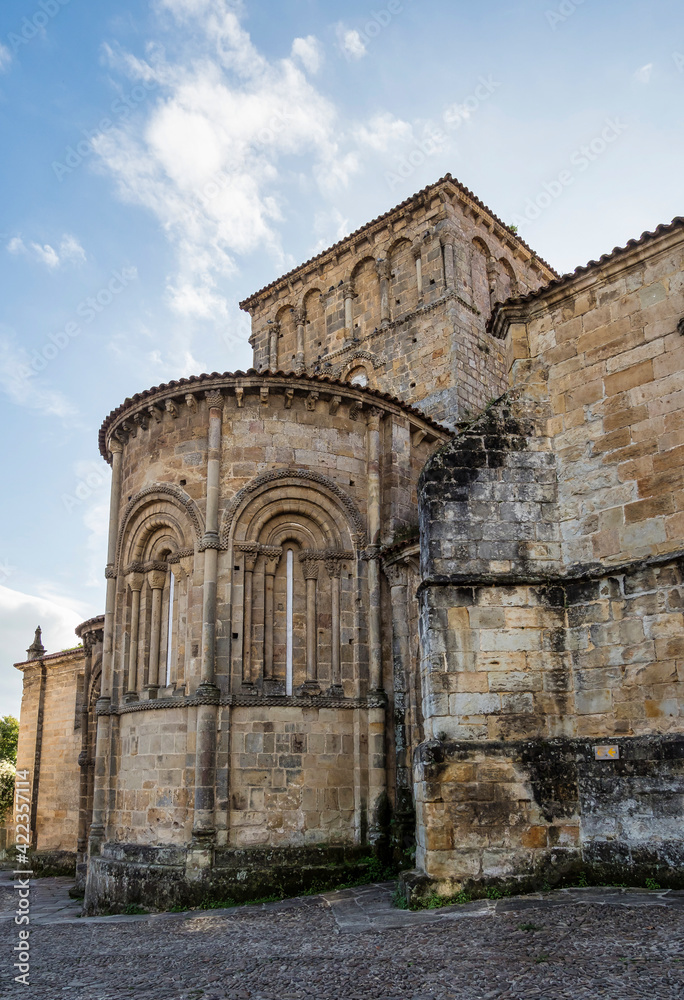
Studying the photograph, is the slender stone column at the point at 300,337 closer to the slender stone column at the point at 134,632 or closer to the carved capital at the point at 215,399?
the carved capital at the point at 215,399

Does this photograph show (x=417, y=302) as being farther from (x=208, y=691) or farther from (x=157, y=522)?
(x=208, y=691)

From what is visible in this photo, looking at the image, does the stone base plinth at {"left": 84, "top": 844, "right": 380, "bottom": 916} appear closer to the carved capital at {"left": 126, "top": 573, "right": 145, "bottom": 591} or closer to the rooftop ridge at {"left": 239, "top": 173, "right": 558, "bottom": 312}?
the carved capital at {"left": 126, "top": 573, "right": 145, "bottom": 591}

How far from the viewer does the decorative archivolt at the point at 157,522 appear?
12.5 m

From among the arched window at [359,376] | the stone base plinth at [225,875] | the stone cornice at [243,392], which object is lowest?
the stone base plinth at [225,875]

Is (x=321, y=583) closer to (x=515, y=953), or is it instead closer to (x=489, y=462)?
(x=489, y=462)

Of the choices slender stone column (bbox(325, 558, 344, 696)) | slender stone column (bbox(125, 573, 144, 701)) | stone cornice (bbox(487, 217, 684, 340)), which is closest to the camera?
stone cornice (bbox(487, 217, 684, 340))

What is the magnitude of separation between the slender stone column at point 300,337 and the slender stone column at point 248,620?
1025 cm

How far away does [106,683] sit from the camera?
523 inches

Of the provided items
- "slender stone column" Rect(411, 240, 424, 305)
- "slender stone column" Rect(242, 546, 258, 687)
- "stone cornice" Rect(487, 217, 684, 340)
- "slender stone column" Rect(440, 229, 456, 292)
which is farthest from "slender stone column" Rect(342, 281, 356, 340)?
"stone cornice" Rect(487, 217, 684, 340)

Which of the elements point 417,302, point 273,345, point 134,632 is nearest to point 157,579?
point 134,632

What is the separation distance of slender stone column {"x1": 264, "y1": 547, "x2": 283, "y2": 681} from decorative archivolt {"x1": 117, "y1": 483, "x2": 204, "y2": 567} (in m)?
1.13

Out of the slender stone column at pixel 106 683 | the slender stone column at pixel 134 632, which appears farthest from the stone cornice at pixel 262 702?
the slender stone column at pixel 106 683

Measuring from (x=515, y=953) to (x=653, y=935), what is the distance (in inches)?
41.7

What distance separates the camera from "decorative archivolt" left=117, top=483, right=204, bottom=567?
12469 mm
